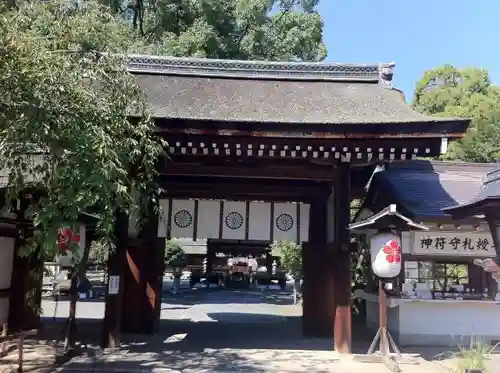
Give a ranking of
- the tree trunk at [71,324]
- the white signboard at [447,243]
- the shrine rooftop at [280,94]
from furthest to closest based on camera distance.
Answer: the white signboard at [447,243] → the shrine rooftop at [280,94] → the tree trunk at [71,324]

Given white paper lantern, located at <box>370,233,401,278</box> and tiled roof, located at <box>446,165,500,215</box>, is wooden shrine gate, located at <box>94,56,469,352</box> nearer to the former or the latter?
white paper lantern, located at <box>370,233,401,278</box>

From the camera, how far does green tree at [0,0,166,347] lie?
5.11 m

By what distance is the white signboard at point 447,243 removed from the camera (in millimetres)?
10789

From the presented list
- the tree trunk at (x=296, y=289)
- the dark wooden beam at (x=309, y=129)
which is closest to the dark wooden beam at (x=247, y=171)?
the dark wooden beam at (x=309, y=129)

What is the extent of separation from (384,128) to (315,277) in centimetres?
439

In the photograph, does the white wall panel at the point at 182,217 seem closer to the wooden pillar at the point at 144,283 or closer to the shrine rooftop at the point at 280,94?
the wooden pillar at the point at 144,283

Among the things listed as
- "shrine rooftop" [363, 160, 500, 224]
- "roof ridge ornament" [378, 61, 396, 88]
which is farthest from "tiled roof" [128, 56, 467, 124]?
"shrine rooftop" [363, 160, 500, 224]

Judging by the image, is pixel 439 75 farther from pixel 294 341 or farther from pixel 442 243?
pixel 294 341

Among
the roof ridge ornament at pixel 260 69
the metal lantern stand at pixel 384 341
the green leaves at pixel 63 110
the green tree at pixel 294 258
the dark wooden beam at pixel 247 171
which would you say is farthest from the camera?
the green tree at pixel 294 258

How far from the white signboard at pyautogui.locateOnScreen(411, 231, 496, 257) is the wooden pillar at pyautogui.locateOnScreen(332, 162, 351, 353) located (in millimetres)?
2654

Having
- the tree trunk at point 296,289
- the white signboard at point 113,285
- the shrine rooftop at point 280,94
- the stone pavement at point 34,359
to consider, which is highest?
the shrine rooftop at point 280,94

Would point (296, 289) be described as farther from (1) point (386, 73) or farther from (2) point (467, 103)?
(2) point (467, 103)

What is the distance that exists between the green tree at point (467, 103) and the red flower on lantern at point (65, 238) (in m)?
25.2

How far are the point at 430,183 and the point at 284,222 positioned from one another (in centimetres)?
416
